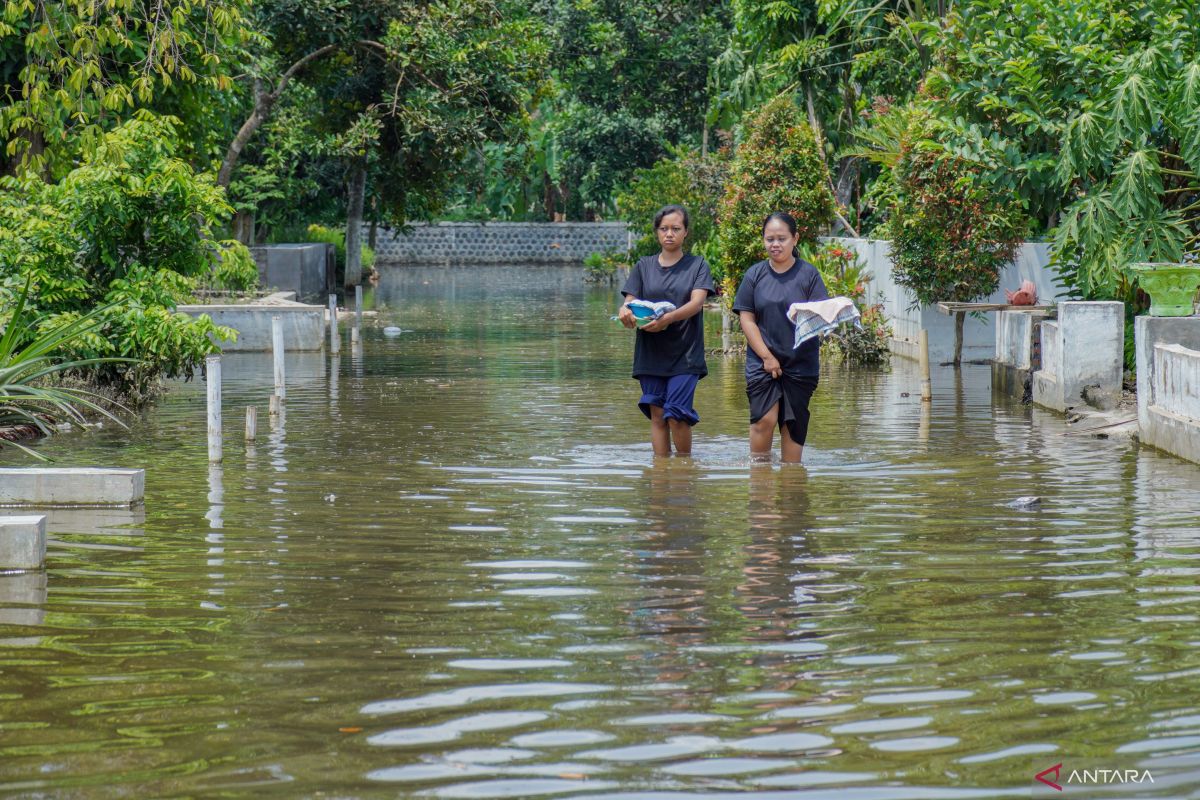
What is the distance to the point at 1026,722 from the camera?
519 cm

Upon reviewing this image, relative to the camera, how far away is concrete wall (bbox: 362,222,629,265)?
66.1m

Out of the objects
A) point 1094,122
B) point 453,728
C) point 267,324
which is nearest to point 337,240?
point 267,324

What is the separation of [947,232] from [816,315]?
35.7 ft

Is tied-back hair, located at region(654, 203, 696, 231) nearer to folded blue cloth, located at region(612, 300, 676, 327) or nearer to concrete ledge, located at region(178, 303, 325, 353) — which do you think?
folded blue cloth, located at region(612, 300, 676, 327)

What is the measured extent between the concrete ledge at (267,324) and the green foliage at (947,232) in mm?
8973

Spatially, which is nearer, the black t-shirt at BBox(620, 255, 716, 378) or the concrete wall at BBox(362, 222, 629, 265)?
the black t-shirt at BBox(620, 255, 716, 378)

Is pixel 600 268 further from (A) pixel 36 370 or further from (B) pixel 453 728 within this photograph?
(B) pixel 453 728

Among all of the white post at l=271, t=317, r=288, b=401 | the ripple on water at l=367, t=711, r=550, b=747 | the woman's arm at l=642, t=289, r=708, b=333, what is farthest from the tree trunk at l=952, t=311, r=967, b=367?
the ripple on water at l=367, t=711, r=550, b=747

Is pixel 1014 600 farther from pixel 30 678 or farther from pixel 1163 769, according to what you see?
pixel 30 678

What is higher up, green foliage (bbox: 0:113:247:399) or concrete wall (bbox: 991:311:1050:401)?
green foliage (bbox: 0:113:247:399)

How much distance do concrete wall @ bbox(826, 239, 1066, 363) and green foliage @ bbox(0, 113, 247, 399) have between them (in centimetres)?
1011

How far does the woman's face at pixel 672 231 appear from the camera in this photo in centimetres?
1073

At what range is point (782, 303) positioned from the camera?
426 inches

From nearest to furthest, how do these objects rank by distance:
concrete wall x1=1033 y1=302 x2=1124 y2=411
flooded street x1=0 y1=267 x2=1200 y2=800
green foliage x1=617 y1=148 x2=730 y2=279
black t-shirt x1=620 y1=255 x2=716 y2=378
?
1. flooded street x1=0 y1=267 x2=1200 y2=800
2. black t-shirt x1=620 y1=255 x2=716 y2=378
3. concrete wall x1=1033 y1=302 x2=1124 y2=411
4. green foliage x1=617 y1=148 x2=730 y2=279
